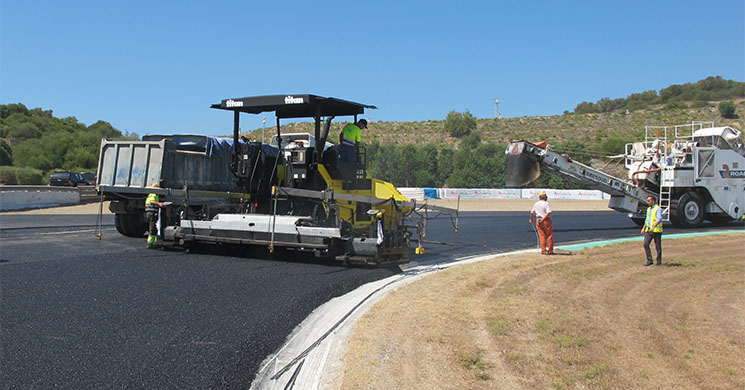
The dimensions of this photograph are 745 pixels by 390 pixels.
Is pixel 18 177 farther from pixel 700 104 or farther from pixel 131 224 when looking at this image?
pixel 700 104

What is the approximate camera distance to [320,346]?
5.04 meters

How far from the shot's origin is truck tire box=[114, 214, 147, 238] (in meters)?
12.7

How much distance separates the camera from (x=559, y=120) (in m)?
94.9

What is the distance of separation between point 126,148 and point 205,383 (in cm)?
1000

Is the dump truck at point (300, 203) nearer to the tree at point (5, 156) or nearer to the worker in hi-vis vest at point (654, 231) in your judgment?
the worker in hi-vis vest at point (654, 231)

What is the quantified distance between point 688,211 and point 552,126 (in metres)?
74.1

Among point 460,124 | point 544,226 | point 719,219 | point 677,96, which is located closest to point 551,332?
point 544,226

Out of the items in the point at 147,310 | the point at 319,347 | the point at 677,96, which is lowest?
the point at 319,347

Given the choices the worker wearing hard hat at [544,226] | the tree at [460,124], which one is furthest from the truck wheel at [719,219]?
the tree at [460,124]

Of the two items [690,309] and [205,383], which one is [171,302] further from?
[690,309]

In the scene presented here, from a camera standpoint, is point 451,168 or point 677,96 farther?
point 677,96

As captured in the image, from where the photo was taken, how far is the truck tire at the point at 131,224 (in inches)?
500

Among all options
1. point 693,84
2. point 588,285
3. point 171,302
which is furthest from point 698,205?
point 693,84

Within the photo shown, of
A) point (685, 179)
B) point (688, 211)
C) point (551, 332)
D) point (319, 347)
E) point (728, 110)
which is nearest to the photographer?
point (319, 347)
